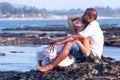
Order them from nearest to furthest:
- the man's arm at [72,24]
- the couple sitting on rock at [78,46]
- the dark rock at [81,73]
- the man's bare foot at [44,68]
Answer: the dark rock at [81,73], the couple sitting on rock at [78,46], the man's bare foot at [44,68], the man's arm at [72,24]

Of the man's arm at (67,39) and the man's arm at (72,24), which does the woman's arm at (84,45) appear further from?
the man's arm at (72,24)

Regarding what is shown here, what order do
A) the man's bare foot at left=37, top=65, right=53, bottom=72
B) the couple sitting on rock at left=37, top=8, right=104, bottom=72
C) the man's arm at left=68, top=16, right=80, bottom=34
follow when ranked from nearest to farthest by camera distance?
the couple sitting on rock at left=37, top=8, right=104, bottom=72 → the man's bare foot at left=37, top=65, right=53, bottom=72 → the man's arm at left=68, top=16, right=80, bottom=34

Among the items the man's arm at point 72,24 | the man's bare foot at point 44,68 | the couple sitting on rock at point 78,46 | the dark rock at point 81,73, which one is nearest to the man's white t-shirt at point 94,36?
the couple sitting on rock at point 78,46

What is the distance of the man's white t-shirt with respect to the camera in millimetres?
13094

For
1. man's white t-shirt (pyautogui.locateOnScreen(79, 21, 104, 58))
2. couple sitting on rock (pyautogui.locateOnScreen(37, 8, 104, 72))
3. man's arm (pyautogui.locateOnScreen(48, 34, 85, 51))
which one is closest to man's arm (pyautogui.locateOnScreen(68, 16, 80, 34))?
couple sitting on rock (pyautogui.locateOnScreen(37, 8, 104, 72))

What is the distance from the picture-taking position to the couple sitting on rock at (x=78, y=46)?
13000mm

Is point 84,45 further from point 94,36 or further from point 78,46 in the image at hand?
point 94,36

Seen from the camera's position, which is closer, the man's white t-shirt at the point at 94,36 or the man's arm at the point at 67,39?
the man's arm at the point at 67,39

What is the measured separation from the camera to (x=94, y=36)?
43.6 feet

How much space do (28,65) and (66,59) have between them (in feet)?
25.3

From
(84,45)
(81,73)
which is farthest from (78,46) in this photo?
(81,73)

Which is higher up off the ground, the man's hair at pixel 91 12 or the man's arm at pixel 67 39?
the man's hair at pixel 91 12

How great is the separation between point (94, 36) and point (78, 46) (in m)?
0.52

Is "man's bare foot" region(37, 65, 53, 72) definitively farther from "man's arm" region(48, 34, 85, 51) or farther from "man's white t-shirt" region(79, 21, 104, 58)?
"man's white t-shirt" region(79, 21, 104, 58)
